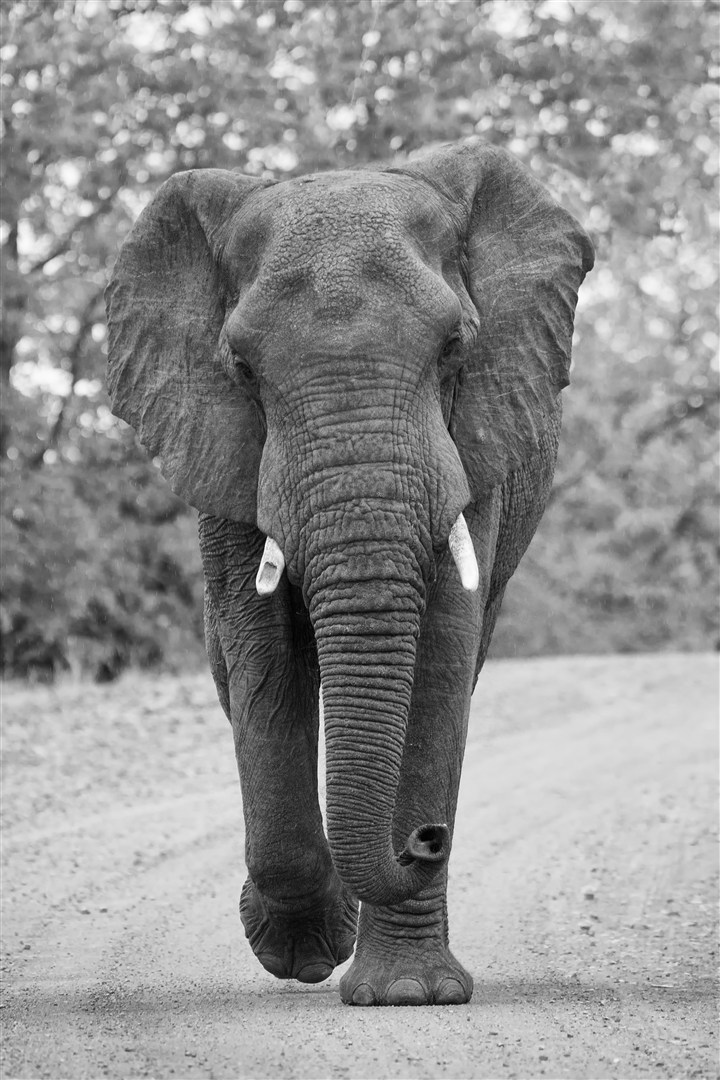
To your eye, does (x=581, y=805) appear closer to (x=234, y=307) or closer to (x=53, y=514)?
(x=234, y=307)

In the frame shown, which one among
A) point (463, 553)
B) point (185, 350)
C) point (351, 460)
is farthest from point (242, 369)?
point (463, 553)

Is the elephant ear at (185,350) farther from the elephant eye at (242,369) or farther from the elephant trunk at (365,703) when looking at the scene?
the elephant trunk at (365,703)

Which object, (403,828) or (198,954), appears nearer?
(403,828)

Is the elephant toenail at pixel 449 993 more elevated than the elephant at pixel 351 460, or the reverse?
the elephant at pixel 351 460

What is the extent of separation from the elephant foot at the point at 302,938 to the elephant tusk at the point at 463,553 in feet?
5.35

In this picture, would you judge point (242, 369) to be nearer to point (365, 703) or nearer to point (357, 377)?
point (357, 377)

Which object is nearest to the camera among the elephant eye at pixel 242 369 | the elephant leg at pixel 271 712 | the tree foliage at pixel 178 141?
the elephant eye at pixel 242 369

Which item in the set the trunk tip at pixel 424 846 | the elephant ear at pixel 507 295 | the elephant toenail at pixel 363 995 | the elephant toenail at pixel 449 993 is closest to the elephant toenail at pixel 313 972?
the elephant toenail at pixel 363 995

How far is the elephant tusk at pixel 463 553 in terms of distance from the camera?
6.05 meters

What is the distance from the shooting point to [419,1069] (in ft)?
16.5

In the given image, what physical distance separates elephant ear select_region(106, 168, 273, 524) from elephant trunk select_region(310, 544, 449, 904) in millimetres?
720

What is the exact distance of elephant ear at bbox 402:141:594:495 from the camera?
6.61 meters

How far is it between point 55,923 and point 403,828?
289 cm

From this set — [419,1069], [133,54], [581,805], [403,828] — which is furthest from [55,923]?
[133,54]
